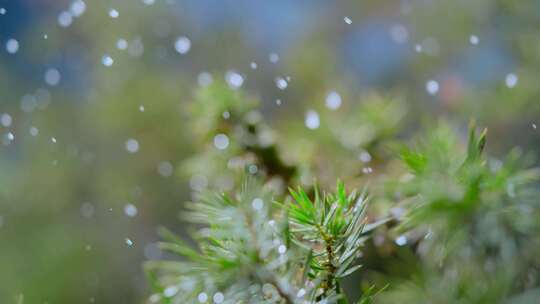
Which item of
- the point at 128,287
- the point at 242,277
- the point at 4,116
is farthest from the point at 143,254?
the point at 242,277

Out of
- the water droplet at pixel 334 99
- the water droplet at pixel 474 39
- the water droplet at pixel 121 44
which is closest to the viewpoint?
the water droplet at pixel 334 99

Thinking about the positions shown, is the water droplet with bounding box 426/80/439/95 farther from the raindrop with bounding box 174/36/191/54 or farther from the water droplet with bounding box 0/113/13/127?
the water droplet with bounding box 0/113/13/127

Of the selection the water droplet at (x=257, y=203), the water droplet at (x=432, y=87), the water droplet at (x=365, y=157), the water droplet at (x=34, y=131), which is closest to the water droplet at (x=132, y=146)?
the water droplet at (x=34, y=131)

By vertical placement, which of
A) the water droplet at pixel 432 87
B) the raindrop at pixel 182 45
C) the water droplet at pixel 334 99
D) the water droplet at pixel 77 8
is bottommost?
the water droplet at pixel 334 99

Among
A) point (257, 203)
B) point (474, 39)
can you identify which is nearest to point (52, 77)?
point (474, 39)

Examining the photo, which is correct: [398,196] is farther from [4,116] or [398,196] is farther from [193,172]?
[4,116]

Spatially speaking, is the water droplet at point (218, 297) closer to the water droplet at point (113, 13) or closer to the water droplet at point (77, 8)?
the water droplet at point (113, 13)
